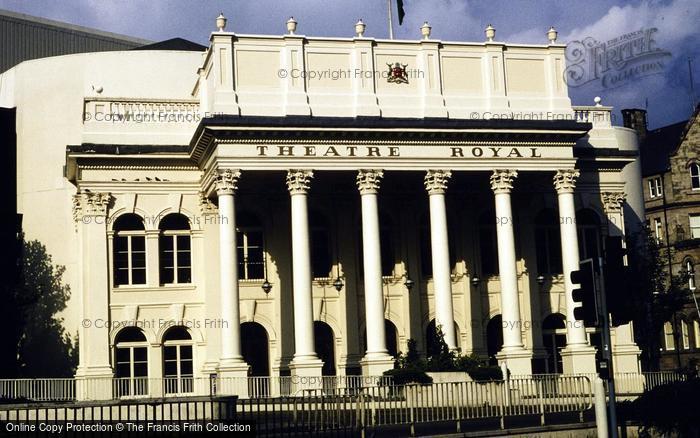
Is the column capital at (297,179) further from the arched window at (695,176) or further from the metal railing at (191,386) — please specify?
the arched window at (695,176)

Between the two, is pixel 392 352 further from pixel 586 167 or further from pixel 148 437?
pixel 148 437

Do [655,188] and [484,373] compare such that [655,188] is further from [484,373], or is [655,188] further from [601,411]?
[601,411]

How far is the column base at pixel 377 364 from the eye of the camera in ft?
126

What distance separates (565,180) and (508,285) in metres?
4.81

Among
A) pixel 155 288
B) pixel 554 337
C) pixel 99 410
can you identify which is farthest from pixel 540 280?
pixel 99 410

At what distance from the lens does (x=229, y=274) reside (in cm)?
3825

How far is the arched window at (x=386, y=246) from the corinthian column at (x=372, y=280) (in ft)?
15.5

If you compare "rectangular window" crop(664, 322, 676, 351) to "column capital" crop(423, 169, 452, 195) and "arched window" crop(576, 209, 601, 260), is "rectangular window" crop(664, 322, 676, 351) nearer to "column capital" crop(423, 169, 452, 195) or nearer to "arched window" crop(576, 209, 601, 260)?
"arched window" crop(576, 209, 601, 260)

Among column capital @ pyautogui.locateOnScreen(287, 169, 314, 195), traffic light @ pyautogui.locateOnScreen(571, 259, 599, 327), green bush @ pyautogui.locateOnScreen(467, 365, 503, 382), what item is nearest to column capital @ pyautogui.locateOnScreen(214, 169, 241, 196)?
column capital @ pyautogui.locateOnScreen(287, 169, 314, 195)

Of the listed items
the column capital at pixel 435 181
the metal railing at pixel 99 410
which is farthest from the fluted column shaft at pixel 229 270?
the metal railing at pixel 99 410

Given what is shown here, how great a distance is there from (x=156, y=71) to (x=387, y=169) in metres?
17.8

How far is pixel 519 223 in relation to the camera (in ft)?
151

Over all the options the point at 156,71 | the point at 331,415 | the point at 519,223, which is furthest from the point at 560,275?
the point at 331,415

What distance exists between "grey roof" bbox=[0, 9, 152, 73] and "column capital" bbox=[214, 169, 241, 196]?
1059 inches
